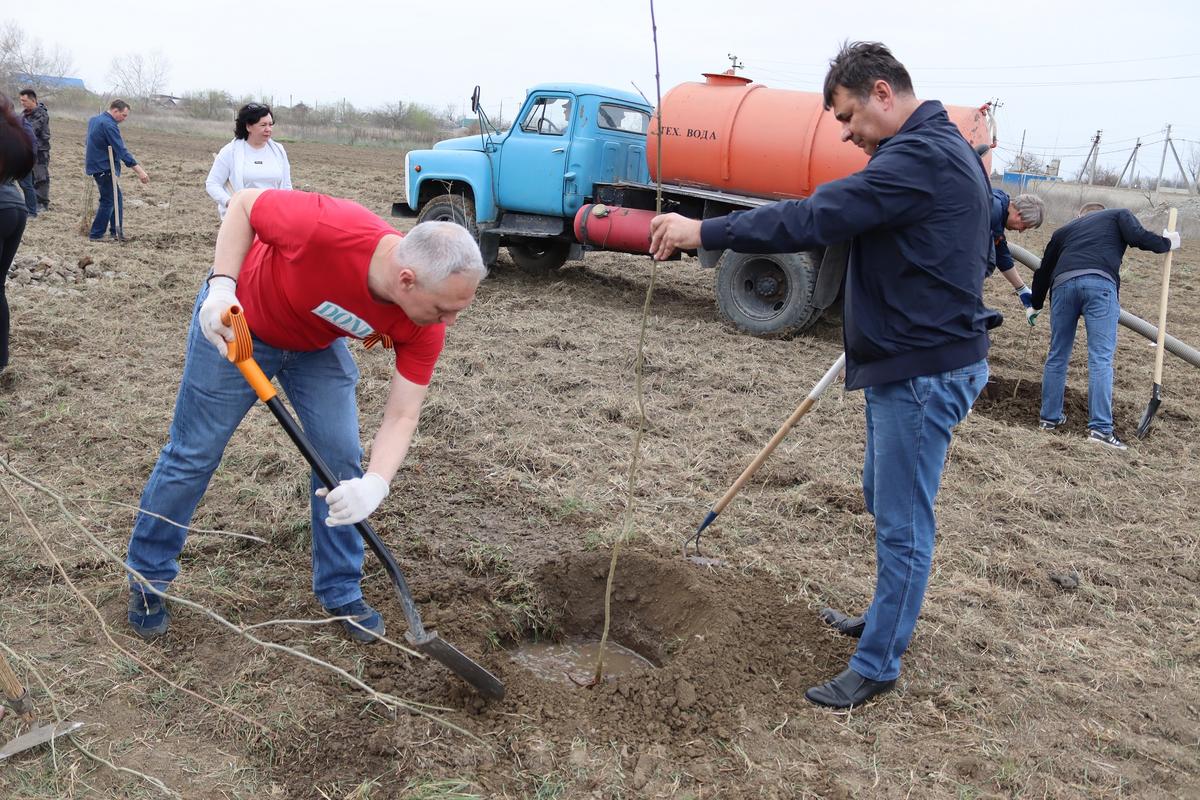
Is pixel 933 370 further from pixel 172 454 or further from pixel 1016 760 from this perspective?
pixel 172 454

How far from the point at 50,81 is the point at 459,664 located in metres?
54.7

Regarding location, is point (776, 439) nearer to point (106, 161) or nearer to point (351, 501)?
point (351, 501)

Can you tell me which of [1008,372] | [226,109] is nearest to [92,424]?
[1008,372]

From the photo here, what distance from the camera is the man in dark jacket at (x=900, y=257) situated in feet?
8.32

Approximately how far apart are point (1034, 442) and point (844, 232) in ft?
13.2

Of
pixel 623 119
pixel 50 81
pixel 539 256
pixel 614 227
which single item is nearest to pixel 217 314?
pixel 614 227

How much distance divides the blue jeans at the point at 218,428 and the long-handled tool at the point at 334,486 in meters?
0.14

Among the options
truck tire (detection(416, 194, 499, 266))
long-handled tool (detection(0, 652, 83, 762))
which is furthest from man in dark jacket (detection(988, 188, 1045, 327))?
truck tire (detection(416, 194, 499, 266))

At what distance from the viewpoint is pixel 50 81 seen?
46.6 meters

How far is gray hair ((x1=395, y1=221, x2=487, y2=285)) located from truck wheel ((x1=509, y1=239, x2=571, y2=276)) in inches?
325

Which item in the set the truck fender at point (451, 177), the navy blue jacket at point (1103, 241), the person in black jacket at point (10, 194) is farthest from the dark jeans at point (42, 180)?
the navy blue jacket at point (1103, 241)

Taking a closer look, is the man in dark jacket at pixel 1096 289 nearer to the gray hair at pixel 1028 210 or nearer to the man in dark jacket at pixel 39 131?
the gray hair at pixel 1028 210

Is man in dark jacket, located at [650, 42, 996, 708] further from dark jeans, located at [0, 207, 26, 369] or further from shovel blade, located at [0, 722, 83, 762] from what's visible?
dark jeans, located at [0, 207, 26, 369]

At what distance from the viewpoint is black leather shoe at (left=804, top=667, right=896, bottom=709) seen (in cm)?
299
